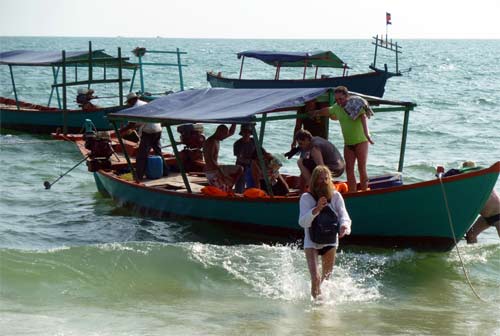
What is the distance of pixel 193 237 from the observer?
13820mm

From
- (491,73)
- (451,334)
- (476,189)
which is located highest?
(476,189)

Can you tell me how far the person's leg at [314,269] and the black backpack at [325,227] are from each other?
19cm

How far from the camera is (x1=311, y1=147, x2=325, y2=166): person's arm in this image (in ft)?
38.2

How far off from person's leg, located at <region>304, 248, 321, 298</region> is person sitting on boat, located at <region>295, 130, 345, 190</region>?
6.97 feet

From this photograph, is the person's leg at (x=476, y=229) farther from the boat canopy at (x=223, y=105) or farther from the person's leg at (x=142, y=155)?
the person's leg at (x=142, y=155)

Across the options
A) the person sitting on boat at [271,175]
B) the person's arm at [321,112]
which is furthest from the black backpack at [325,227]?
the person sitting on boat at [271,175]

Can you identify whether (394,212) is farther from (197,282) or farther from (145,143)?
(145,143)

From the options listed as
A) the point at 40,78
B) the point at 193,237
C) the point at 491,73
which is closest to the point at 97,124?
the point at 193,237

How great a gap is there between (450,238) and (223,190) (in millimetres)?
3498

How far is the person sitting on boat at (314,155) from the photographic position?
1158 centimetres

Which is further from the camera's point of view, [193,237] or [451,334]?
[193,237]

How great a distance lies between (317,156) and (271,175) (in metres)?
1.66

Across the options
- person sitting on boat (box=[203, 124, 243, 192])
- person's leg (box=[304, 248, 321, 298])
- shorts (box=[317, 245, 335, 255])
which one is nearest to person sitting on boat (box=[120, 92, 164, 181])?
person sitting on boat (box=[203, 124, 243, 192])

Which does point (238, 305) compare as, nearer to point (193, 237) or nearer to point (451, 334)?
point (451, 334)
